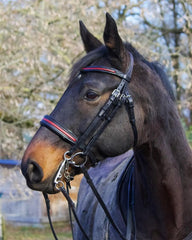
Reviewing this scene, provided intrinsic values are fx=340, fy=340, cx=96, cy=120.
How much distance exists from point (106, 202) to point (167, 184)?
0.74 m

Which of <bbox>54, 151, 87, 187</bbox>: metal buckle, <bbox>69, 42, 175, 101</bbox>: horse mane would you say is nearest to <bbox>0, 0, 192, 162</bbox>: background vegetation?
<bbox>69, 42, 175, 101</bbox>: horse mane

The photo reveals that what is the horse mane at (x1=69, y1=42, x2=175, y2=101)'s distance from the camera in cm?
220

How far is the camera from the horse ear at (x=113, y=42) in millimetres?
2096

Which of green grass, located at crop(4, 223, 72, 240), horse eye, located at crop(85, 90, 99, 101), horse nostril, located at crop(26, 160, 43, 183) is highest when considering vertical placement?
horse eye, located at crop(85, 90, 99, 101)

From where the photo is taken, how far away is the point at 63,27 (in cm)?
718

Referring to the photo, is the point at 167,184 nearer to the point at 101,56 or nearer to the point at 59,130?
the point at 59,130

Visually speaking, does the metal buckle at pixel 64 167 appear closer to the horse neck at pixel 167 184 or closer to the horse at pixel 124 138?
the horse at pixel 124 138

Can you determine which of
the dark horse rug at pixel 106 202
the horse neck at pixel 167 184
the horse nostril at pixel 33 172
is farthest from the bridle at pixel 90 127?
the dark horse rug at pixel 106 202

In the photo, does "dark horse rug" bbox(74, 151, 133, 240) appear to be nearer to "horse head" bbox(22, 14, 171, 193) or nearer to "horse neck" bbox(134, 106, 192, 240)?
"horse neck" bbox(134, 106, 192, 240)

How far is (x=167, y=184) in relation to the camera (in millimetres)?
2221

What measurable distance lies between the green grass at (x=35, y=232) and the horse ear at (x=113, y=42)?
A: 17.7 feet

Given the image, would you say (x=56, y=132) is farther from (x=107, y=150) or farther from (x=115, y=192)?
(x=115, y=192)

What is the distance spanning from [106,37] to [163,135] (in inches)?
28.9

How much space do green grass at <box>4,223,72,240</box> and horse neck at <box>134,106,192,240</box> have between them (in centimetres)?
493
